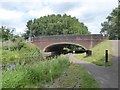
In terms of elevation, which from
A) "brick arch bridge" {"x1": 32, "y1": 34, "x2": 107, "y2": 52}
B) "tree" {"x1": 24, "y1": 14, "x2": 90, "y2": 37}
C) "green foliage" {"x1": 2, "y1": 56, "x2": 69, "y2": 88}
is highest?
"tree" {"x1": 24, "y1": 14, "x2": 90, "y2": 37}

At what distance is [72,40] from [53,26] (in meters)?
28.4

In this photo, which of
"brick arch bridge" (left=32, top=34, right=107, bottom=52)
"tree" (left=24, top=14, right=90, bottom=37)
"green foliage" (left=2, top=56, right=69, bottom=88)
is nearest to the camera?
"green foliage" (left=2, top=56, right=69, bottom=88)

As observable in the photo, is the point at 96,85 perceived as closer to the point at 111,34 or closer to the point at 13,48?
the point at 13,48

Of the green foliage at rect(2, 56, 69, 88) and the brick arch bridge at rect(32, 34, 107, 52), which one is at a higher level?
the brick arch bridge at rect(32, 34, 107, 52)

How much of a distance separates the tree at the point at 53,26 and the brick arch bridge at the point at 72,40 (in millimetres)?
21453

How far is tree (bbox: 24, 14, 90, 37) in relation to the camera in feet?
272

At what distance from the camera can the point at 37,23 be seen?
9131cm

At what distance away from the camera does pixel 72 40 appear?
55.5 meters

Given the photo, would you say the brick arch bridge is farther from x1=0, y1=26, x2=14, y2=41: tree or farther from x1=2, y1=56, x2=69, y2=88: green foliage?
x1=2, y1=56, x2=69, y2=88: green foliage

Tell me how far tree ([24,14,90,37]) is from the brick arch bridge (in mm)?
21453

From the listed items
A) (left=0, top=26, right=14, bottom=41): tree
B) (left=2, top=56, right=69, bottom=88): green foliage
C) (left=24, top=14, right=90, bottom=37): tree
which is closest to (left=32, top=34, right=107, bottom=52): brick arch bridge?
(left=0, top=26, right=14, bottom=41): tree

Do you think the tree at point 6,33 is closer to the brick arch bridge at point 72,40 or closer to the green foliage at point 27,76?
the brick arch bridge at point 72,40

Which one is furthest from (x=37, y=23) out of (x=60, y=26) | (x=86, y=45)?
(x=86, y=45)

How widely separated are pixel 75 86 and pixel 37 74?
5.72 ft
